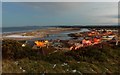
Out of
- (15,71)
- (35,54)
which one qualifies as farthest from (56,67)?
(35,54)

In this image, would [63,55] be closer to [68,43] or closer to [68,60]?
[68,60]

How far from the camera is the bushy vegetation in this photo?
1020cm

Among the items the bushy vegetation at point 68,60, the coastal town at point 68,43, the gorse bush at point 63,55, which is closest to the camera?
the bushy vegetation at point 68,60

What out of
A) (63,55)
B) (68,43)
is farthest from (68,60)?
(68,43)

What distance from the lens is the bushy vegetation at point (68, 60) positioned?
401 inches

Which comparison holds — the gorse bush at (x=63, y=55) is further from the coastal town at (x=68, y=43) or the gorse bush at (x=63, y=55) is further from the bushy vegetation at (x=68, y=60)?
the coastal town at (x=68, y=43)

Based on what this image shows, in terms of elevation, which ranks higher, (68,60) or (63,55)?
(63,55)

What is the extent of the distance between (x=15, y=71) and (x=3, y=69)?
19.8 inches

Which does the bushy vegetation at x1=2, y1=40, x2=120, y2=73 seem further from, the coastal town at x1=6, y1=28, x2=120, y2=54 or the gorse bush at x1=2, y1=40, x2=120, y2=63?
the coastal town at x1=6, y1=28, x2=120, y2=54

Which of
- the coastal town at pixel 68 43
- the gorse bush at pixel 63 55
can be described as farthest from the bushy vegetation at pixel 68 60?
the coastal town at pixel 68 43

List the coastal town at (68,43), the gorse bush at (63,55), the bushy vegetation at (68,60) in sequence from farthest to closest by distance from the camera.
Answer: the coastal town at (68,43) → the gorse bush at (63,55) → the bushy vegetation at (68,60)

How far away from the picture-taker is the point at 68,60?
1163 centimetres

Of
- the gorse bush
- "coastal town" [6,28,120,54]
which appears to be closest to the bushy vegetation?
the gorse bush

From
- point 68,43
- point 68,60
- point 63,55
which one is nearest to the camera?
point 68,60
